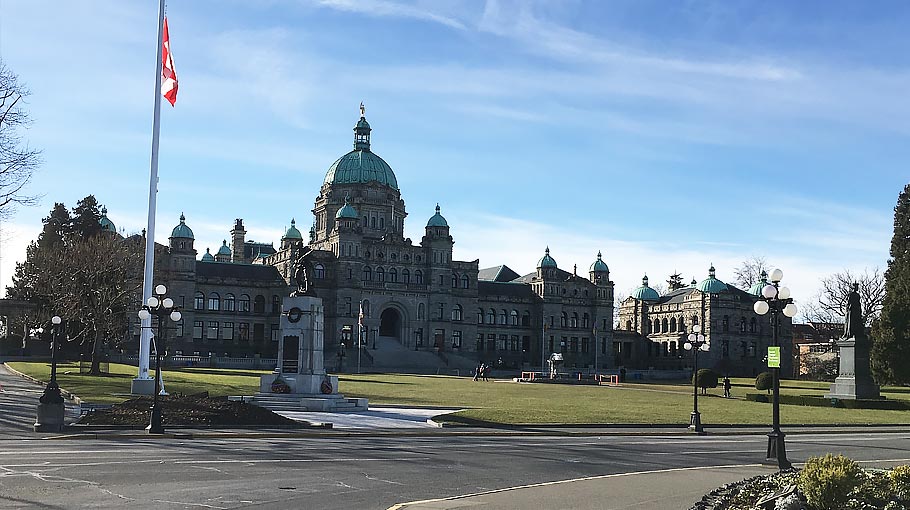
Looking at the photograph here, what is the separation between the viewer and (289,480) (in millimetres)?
18484

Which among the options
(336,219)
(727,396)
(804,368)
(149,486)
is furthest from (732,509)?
(804,368)

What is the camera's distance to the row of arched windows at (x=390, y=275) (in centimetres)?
11350

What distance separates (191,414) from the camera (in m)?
31.6

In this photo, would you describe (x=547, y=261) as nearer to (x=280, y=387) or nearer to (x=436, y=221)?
(x=436, y=221)

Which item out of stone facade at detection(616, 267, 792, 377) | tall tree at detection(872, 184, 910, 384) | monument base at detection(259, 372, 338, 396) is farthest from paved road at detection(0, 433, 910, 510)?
stone facade at detection(616, 267, 792, 377)

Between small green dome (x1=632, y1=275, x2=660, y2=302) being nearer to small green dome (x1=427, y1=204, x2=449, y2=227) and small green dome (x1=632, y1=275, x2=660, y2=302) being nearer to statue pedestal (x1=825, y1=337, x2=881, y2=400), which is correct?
small green dome (x1=427, y1=204, x2=449, y2=227)

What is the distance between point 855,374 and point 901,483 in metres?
→ 46.1

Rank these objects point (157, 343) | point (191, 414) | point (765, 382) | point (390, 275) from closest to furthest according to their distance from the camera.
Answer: point (157, 343) → point (191, 414) → point (765, 382) → point (390, 275)

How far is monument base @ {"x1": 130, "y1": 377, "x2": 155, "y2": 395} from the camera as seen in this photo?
43625mm

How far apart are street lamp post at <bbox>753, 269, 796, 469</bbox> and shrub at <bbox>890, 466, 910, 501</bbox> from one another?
26.4ft

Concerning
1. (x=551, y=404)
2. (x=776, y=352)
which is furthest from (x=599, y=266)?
(x=776, y=352)

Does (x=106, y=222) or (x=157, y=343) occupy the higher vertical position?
(x=106, y=222)

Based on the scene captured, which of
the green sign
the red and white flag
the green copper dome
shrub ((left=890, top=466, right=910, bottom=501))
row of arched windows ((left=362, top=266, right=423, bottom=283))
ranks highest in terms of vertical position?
the green copper dome

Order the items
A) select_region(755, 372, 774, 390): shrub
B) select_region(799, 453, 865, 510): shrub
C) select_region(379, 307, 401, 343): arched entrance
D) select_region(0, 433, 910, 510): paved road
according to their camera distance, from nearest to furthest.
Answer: select_region(799, 453, 865, 510): shrub < select_region(0, 433, 910, 510): paved road < select_region(755, 372, 774, 390): shrub < select_region(379, 307, 401, 343): arched entrance
